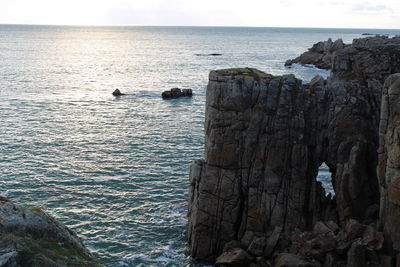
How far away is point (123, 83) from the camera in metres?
119

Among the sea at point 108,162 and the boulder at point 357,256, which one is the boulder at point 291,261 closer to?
the boulder at point 357,256

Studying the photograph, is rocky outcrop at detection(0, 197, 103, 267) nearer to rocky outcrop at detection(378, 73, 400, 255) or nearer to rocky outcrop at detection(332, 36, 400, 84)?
rocky outcrop at detection(378, 73, 400, 255)

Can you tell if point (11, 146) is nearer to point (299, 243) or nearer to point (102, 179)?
point (102, 179)

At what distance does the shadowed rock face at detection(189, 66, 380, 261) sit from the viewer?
3266 cm

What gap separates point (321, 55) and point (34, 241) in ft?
499

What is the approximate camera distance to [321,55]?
511ft

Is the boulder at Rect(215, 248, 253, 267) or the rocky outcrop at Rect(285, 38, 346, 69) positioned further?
the rocky outcrop at Rect(285, 38, 346, 69)

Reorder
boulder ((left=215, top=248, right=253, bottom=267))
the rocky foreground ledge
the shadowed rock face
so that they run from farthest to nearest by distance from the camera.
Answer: the shadowed rock face < the rocky foreground ledge < boulder ((left=215, top=248, right=253, bottom=267))

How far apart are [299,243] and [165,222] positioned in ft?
41.1

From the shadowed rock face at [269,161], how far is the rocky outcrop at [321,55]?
11224 centimetres

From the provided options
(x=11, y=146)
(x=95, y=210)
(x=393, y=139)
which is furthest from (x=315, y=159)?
(x=11, y=146)

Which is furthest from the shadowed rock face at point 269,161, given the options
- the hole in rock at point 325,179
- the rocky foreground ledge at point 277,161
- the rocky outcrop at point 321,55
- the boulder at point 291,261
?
the rocky outcrop at point 321,55

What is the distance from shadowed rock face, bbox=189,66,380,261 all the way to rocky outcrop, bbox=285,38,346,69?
368 ft

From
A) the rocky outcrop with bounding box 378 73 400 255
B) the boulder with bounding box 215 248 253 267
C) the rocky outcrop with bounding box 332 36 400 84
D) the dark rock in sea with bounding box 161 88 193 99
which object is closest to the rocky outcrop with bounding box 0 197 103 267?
the boulder with bounding box 215 248 253 267
